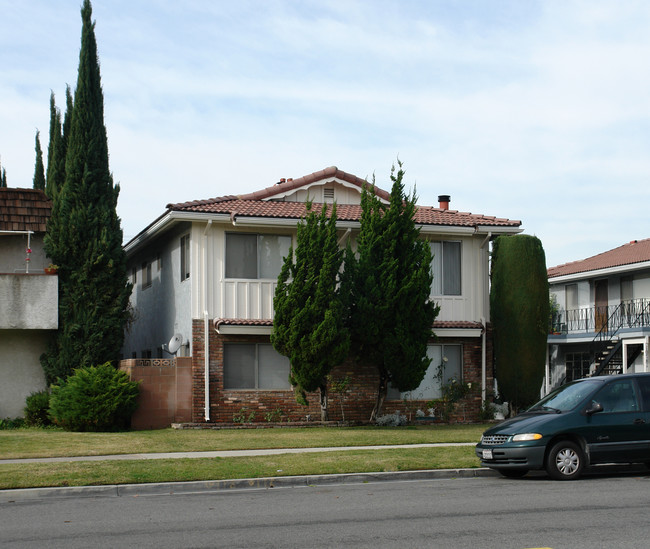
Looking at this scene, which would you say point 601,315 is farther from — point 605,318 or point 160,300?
point 160,300

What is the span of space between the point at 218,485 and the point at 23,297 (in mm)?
12121

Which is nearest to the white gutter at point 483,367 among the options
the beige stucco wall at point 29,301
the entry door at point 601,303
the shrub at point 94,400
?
the shrub at point 94,400

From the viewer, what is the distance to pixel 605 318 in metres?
37.9

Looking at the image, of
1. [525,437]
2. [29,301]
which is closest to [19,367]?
[29,301]

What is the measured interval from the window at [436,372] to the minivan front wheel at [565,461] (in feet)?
37.5

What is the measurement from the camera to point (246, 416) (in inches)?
912

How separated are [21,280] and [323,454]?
36.9ft

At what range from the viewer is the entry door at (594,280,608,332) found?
38.0 metres

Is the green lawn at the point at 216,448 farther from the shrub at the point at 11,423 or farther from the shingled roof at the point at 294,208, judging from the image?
the shingled roof at the point at 294,208

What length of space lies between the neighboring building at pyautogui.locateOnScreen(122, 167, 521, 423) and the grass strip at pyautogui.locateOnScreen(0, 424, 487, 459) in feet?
5.45

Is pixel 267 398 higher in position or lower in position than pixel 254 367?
lower

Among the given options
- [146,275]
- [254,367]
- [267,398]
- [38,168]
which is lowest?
[267,398]

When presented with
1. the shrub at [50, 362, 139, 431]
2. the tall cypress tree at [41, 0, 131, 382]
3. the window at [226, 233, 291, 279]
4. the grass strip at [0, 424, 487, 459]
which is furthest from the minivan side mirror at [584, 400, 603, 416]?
the tall cypress tree at [41, 0, 131, 382]

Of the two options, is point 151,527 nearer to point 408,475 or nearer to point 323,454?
point 408,475
